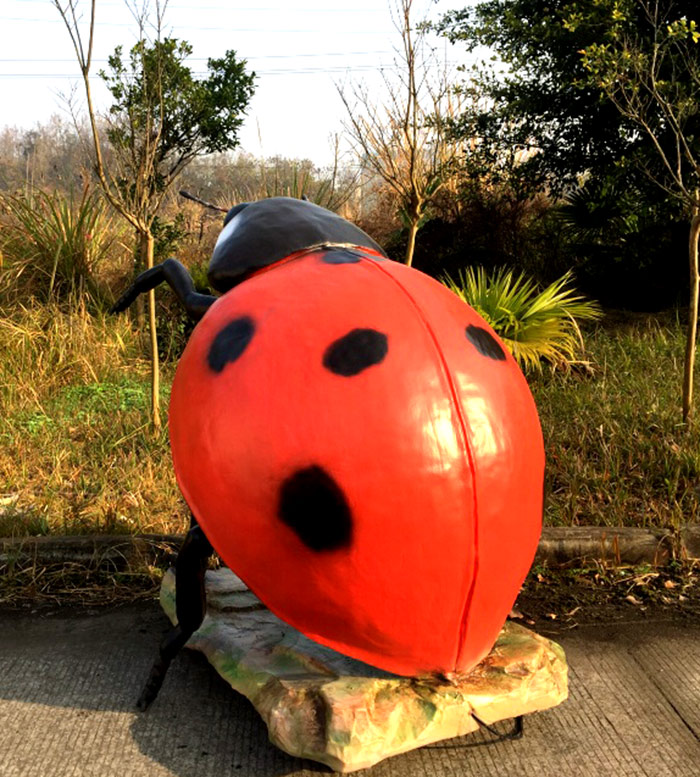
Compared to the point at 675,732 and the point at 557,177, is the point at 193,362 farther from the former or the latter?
the point at 557,177

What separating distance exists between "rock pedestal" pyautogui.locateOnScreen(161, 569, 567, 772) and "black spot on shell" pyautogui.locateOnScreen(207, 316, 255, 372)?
87 cm

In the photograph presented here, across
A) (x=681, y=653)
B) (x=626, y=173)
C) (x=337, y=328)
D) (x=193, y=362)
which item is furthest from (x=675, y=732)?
(x=626, y=173)

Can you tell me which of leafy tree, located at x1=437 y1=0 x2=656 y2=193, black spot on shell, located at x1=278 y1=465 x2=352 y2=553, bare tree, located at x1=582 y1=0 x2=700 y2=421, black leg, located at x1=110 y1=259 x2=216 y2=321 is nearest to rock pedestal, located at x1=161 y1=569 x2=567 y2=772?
A: black spot on shell, located at x1=278 y1=465 x2=352 y2=553

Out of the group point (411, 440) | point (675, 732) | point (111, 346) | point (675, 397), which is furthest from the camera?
point (111, 346)

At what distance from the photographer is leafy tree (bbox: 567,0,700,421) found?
525 cm

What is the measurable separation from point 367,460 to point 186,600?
2.75 feet

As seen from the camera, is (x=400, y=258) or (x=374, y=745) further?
(x=400, y=258)

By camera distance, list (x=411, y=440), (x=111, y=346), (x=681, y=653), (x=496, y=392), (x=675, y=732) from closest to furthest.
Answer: (x=411, y=440) → (x=496, y=392) → (x=675, y=732) → (x=681, y=653) → (x=111, y=346)

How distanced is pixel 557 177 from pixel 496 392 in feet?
23.3

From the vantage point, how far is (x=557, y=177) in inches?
335

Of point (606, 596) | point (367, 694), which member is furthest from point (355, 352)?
point (606, 596)

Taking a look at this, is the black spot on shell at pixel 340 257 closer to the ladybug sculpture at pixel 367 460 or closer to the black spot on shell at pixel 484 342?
the ladybug sculpture at pixel 367 460

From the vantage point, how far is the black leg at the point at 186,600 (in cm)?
228

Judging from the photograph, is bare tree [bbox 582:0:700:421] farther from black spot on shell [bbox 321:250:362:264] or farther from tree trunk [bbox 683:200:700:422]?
black spot on shell [bbox 321:250:362:264]
